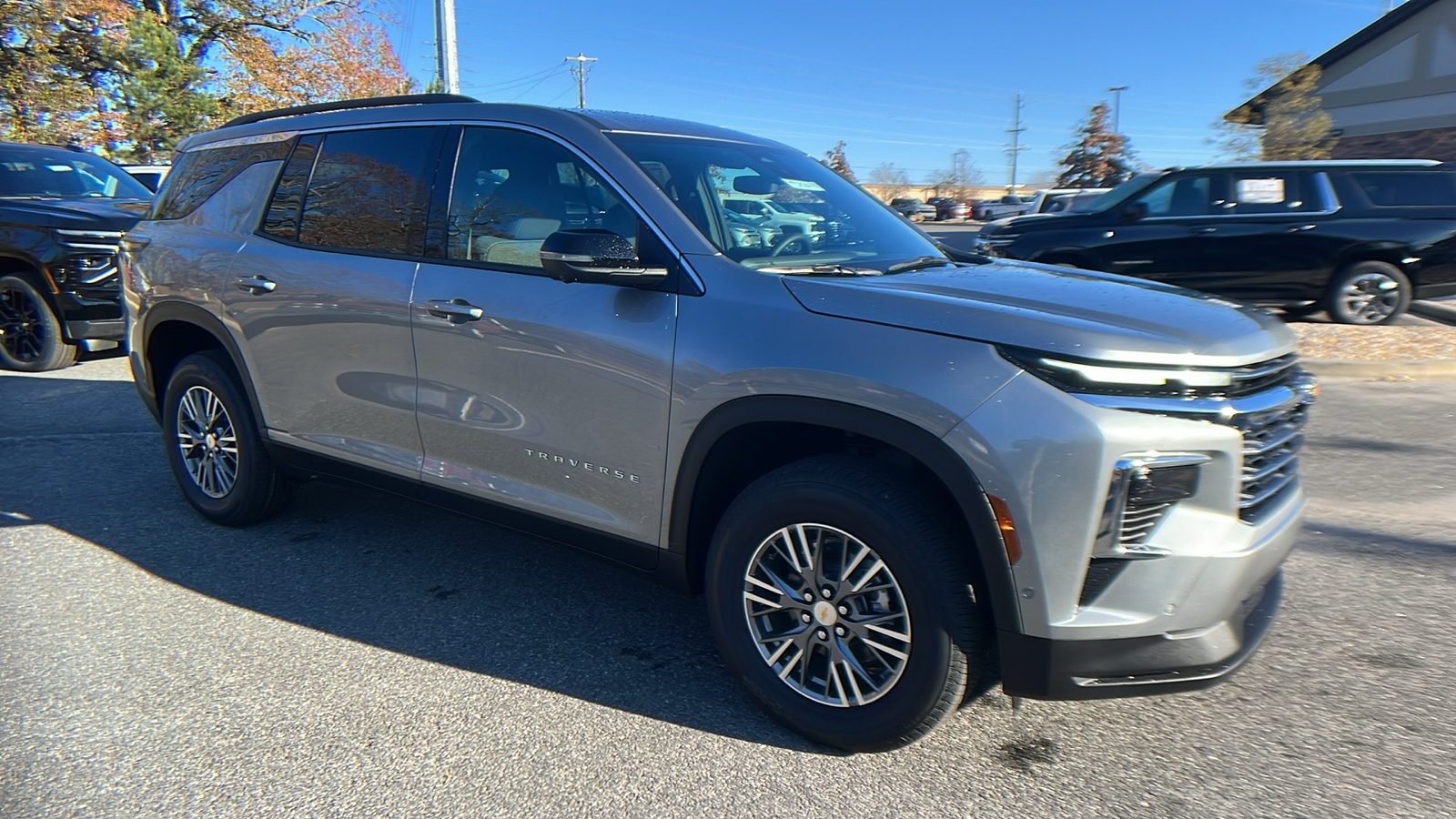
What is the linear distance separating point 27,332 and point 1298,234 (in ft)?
40.3

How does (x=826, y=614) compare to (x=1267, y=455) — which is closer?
(x=1267, y=455)

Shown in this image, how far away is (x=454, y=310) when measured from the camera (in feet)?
11.2

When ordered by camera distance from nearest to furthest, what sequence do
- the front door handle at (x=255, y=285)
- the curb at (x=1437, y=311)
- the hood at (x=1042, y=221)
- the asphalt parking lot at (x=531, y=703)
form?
1. the asphalt parking lot at (x=531, y=703)
2. the front door handle at (x=255, y=285)
3. the hood at (x=1042, y=221)
4. the curb at (x=1437, y=311)

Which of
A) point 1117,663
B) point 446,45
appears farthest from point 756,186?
point 446,45

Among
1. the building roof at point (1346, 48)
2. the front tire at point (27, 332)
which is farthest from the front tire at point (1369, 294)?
the building roof at point (1346, 48)

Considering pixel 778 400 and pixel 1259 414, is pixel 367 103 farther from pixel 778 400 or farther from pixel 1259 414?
pixel 1259 414

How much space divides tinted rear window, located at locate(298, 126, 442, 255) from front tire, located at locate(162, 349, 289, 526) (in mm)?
944

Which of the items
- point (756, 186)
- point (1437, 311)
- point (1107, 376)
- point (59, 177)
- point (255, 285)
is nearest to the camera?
point (1107, 376)

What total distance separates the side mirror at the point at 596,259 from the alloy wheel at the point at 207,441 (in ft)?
7.90

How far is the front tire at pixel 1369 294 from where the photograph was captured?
9898 mm

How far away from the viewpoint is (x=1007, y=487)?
2.35 m

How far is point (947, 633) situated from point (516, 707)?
1.42m

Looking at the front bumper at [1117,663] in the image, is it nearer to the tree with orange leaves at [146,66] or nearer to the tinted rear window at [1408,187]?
the tinted rear window at [1408,187]

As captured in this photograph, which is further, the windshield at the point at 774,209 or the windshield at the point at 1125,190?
the windshield at the point at 1125,190
